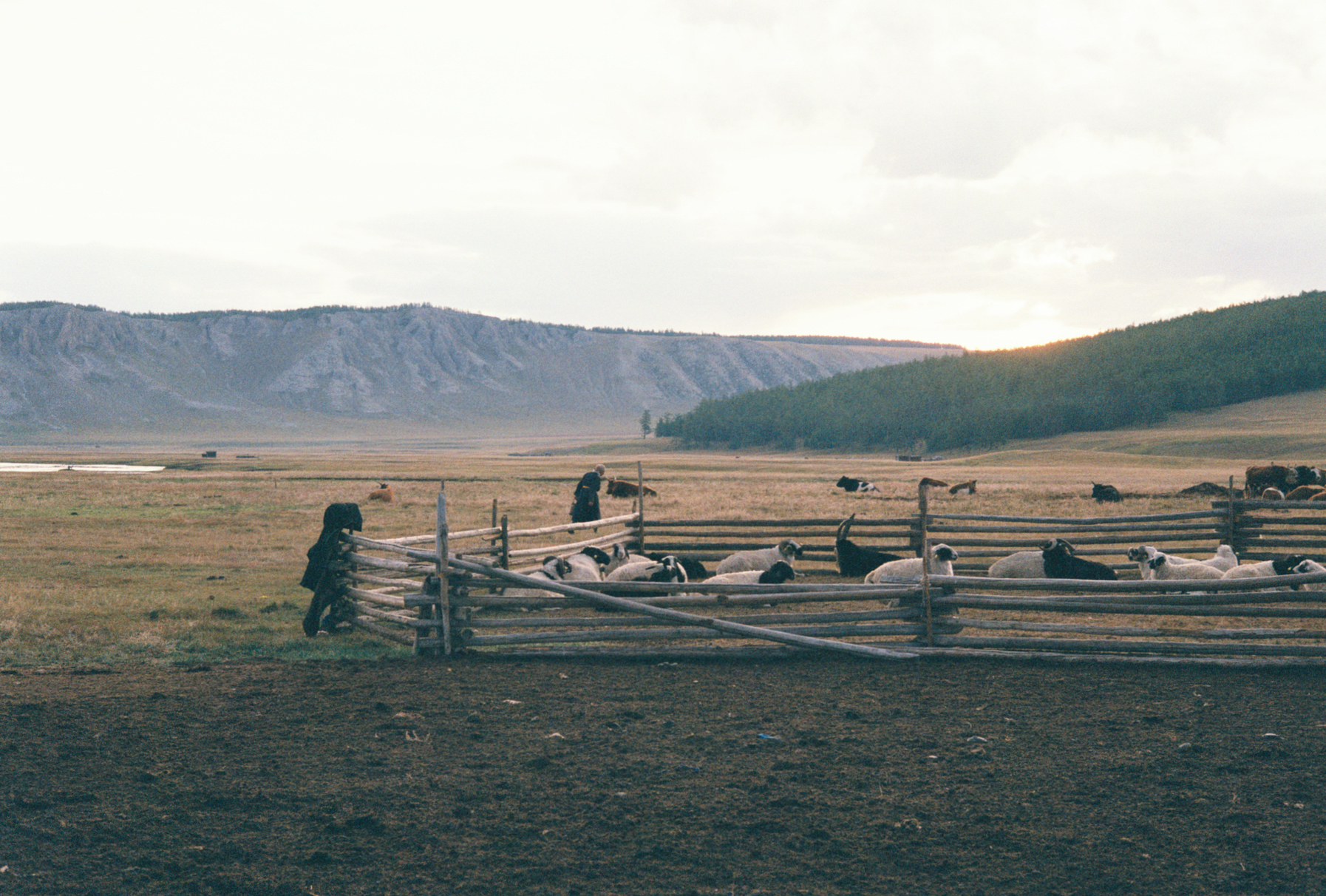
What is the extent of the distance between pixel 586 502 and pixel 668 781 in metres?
13.6

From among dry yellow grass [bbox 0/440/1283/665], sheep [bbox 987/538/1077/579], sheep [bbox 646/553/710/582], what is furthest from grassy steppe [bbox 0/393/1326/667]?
sheep [bbox 987/538/1077/579]

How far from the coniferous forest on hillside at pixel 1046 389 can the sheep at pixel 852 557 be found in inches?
3435

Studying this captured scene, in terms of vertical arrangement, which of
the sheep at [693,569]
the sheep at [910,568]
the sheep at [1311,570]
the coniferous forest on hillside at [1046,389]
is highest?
the coniferous forest on hillside at [1046,389]

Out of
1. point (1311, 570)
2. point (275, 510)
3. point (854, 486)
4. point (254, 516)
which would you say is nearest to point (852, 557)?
point (1311, 570)

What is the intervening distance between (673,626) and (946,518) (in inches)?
301

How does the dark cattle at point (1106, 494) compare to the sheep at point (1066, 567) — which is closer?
the sheep at point (1066, 567)

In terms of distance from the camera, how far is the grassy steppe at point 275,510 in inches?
455

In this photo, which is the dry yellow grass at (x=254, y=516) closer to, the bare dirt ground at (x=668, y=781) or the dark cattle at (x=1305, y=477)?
the bare dirt ground at (x=668, y=781)

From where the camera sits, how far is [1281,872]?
4.89 metres

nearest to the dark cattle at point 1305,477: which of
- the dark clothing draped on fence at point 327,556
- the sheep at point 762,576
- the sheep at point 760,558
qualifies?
the sheep at point 760,558

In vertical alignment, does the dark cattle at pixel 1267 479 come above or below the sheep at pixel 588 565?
above

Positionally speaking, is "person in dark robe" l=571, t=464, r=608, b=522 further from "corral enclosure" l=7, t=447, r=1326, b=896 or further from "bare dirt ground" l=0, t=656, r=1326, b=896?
"bare dirt ground" l=0, t=656, r=1326, b=896

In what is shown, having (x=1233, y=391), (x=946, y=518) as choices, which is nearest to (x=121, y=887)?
(x=946, y=518)

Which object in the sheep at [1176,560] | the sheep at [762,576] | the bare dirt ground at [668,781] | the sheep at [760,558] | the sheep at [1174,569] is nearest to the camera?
the bare dirt ground at [668,781]
